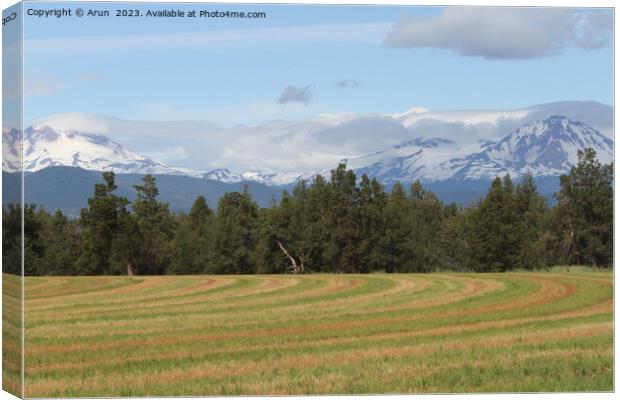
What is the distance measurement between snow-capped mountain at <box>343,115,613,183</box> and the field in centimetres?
186

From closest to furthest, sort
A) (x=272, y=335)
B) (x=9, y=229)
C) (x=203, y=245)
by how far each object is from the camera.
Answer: (x=9, y=229) < (x=272, y=335) < (x=203, y=245)

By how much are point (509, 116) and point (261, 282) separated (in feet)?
15.2

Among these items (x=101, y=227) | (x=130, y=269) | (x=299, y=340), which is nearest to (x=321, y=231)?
(x=130, y=269)

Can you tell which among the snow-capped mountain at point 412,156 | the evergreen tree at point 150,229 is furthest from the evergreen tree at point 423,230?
the evergreen tree at point 150,229

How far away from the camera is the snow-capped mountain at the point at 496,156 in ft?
53.4

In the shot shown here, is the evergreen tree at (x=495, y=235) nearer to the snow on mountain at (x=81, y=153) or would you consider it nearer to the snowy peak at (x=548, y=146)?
the snowy peak at (x=548, y=146)

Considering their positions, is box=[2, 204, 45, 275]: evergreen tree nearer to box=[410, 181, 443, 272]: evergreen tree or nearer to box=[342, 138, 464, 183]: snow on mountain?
box=[342, 138, 464, 183]: snow on mountain

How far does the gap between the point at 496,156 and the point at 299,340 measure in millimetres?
4274

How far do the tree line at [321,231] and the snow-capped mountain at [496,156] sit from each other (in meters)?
0.25

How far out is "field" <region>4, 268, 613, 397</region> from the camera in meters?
14.5

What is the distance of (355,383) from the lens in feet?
48.0

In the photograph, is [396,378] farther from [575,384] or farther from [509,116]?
[509,116]

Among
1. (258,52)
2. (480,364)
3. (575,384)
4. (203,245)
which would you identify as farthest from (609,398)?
(203,245)

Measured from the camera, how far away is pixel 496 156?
675 inches
